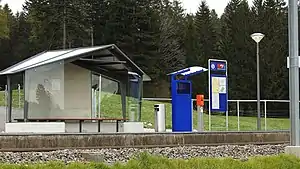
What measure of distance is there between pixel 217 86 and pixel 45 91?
624 cm

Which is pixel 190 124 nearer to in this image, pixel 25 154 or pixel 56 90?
pixel 56 90

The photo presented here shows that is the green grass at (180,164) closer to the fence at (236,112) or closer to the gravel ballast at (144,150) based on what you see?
the gravel ballast at (144,150)

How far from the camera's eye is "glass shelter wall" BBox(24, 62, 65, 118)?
17.6 meters

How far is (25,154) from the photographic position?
462 inches

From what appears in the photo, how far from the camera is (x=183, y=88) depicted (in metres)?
19.5

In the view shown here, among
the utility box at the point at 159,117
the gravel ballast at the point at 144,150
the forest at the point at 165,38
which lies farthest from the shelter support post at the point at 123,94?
the forest at the point at 165,38

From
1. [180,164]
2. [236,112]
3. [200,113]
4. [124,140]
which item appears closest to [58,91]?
[200,113]

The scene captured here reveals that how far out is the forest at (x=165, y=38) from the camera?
188ft

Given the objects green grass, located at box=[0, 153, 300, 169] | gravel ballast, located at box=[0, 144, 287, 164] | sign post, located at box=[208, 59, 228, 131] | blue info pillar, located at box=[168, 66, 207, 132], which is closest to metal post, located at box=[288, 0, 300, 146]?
gravel ballast, located at box=[0, 144, 287, 164]

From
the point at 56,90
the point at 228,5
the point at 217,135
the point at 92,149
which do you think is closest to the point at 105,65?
the point at 56,90

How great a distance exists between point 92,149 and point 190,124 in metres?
6.84

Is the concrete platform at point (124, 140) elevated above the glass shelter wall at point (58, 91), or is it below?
below

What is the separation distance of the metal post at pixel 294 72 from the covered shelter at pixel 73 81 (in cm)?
851

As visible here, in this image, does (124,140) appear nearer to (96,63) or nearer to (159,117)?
(96,63)
